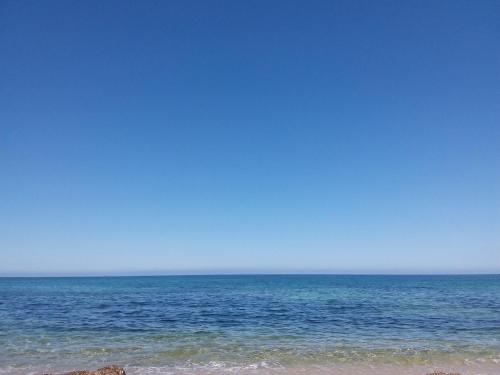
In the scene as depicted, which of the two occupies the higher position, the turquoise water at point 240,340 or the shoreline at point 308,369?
the turquoise water at point 240,340

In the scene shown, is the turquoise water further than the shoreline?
Yes

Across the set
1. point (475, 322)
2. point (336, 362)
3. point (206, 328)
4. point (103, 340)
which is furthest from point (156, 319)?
point (475, 322)

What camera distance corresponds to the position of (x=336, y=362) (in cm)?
1362

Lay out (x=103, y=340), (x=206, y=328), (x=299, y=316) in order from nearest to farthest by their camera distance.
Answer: (x=103, y=340) → (x=206, y=328) → (x=299, y=316)

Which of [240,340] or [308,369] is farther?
[240,340]

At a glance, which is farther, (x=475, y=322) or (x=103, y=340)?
(x=475, y=322)

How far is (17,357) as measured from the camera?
45.9 feet

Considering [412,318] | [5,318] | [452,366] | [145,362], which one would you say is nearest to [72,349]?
[145,362]

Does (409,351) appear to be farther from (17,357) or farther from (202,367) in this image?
(17,357)

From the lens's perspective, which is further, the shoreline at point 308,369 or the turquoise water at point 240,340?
the turquoise water at point 240,340

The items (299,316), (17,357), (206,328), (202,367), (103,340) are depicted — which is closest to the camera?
(202,367)

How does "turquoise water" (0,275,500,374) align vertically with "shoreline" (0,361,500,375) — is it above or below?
above

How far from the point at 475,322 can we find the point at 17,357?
78.0 ft

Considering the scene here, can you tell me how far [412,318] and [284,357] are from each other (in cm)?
1405
